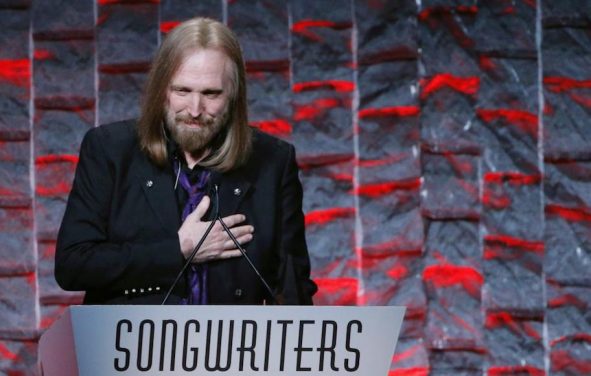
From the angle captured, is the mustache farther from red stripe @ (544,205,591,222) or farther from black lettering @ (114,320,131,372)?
red stripe @ (544,205,591,222)

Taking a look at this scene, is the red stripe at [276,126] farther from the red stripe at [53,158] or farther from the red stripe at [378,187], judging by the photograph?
the red stripe at [53,158]

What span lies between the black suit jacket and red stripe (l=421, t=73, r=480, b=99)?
0.97 m

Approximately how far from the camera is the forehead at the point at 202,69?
69.8 inches

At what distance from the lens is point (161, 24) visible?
277cm

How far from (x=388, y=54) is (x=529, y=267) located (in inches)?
24.5

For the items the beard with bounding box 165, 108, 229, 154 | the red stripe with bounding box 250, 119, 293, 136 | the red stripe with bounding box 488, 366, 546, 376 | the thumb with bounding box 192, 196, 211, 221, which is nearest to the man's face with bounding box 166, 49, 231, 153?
the beard with bounding box 165, 108, 229, 154

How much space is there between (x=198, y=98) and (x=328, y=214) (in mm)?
1049

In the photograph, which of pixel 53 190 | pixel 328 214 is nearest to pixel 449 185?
pixel 328 214

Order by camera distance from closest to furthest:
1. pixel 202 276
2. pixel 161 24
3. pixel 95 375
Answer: pixel 95 375 < pixel 202 276 < pixel 161 24

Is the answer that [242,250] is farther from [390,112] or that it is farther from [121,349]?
[390,112]

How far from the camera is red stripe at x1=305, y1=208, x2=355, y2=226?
277 centimetres

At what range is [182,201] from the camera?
182 centimetres

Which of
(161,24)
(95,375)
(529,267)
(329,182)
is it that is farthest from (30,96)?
(95,375)

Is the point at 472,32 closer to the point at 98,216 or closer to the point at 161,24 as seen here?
the point at 161,24
